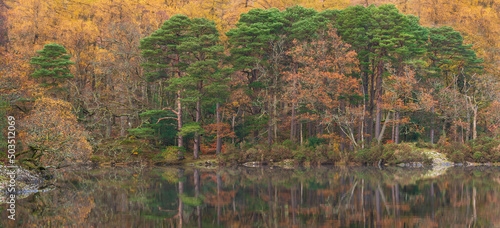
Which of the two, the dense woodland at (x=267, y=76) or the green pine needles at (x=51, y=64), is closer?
the green pine needles at (x=51, y=64)

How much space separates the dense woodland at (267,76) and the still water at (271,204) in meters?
14.6

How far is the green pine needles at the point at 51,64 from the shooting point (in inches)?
1358

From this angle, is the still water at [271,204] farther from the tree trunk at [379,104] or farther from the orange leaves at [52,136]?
the tree trunk at [379,104]

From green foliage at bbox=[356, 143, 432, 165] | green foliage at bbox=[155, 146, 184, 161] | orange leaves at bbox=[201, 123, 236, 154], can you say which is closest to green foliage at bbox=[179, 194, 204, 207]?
green foliage at bbox=[155, 146, 184, 161]

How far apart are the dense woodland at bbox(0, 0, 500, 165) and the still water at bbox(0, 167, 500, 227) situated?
573 inches

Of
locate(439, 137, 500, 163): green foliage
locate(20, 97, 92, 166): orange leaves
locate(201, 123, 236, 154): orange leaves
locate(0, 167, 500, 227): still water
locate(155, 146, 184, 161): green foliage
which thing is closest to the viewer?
locate(0, 167, 500, 227): still water

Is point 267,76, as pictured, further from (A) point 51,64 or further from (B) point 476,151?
(A) point 51,64

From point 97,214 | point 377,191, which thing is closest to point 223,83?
point 377,191

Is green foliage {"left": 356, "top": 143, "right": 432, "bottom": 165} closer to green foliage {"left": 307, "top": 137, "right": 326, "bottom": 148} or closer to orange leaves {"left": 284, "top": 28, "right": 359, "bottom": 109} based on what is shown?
green foliage {"left": 307, "top": 137, "right": 326, "bottom": 148}

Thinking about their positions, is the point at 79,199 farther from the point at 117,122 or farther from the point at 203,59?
the point at 117,122

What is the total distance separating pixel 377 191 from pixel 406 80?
68.1 feet

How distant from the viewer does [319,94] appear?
3509 centimetres

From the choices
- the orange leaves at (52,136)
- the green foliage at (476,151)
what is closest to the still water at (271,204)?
the orange leaves at (52,136)

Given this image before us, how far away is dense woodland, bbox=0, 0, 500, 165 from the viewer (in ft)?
115
